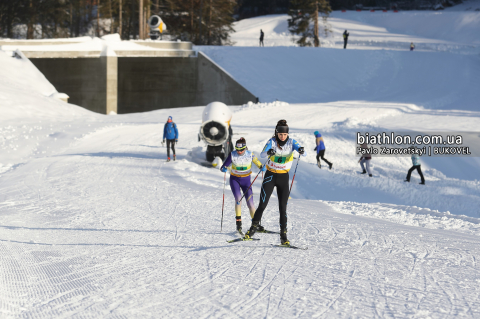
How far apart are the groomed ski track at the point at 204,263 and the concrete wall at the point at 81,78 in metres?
20.3

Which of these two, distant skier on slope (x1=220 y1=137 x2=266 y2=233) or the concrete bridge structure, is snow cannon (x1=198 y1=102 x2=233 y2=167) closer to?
distant skier on slope (x1=220 y1=137 x2=266 y2=233)

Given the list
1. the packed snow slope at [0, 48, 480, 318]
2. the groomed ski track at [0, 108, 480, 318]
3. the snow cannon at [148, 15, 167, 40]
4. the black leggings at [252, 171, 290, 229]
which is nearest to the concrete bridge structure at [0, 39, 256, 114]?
the snow cannon at [148, 15, 167, 40]

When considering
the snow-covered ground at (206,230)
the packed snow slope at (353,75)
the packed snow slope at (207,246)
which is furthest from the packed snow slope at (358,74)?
the packed snow slope at (207,246)

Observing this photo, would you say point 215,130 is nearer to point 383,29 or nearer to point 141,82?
point 141,82

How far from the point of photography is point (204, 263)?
20.3 feet

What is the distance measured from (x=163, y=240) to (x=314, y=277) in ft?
9.18

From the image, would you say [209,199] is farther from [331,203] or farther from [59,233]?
[59,233]

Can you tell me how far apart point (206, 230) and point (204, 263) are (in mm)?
1911

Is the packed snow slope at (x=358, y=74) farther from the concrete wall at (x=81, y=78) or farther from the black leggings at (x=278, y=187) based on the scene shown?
the black leggings at (x=278, y=187)

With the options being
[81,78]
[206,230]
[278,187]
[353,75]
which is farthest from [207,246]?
[353,75]

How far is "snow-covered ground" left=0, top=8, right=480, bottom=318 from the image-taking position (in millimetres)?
4922

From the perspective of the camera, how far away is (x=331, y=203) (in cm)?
1166

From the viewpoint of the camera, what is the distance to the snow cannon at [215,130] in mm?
15938

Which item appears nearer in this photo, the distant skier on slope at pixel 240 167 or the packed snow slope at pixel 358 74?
the distant skier on slope at pixel 240 167
